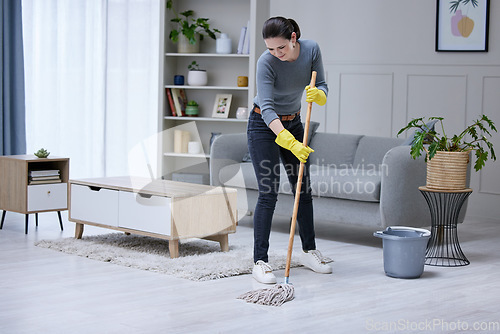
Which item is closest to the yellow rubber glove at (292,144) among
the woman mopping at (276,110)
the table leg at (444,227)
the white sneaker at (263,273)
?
the woman mopping at (276,110)

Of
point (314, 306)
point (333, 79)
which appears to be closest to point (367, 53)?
point (333, 79)

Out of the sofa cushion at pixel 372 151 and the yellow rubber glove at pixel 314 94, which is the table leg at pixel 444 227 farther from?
the yellow rubber glove at pixel 314 94

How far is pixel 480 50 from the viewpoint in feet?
17.4

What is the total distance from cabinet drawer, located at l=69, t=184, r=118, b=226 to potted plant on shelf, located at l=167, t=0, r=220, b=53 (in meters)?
2.32

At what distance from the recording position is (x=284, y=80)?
3.12m

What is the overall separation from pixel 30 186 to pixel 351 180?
189 centimetres

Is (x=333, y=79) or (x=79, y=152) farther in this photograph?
(x=79, y=152)

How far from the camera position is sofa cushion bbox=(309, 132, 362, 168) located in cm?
481

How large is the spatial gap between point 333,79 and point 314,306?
3.48m

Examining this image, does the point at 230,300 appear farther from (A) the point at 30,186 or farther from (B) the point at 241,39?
(B) the point at 241,39

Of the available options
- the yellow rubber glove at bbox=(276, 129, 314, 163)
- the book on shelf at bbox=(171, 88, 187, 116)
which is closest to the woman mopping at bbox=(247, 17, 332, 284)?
the yellow rubber glove at bbox=(276, 129, 314, 163)

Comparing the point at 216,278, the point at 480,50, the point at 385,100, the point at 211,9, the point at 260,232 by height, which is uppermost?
the point at 211,9

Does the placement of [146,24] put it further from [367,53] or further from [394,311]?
[394,311]

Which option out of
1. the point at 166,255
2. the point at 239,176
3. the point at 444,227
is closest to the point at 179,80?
the point at 239,176
